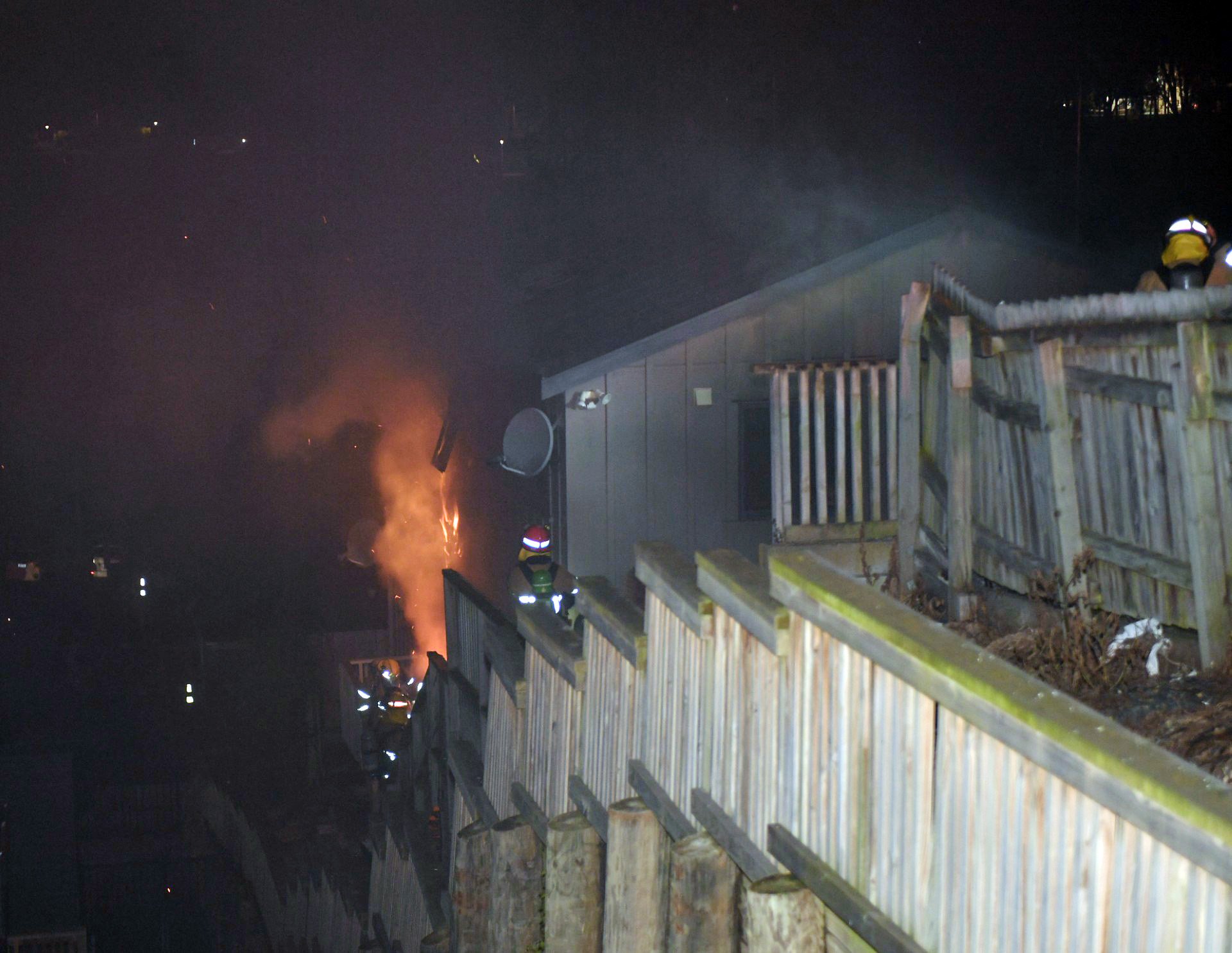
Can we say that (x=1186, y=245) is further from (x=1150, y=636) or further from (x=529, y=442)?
(x=529, y=442)

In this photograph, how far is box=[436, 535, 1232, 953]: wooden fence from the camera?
7.54ft

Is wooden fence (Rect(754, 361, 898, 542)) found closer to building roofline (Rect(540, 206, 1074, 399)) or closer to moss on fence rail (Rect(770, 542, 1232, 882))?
building roofline (Rect(540, 206, 1074, 399))

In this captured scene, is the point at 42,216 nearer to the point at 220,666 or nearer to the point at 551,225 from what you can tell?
the point at 220,666

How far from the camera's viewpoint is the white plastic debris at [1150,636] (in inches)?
186

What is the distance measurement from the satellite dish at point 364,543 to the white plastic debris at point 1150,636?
20490 millimetres

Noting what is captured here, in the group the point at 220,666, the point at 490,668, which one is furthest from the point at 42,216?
the point at 490,668

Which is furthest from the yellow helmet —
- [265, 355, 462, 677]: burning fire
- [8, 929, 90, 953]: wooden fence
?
[8, 929, 90, 953]: wooden fence

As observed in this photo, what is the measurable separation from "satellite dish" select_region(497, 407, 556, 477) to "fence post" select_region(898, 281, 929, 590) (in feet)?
13.4

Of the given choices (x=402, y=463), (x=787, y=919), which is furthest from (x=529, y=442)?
(x=402, y=463)

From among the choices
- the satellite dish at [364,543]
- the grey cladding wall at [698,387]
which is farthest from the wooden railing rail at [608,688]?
the satellite dish at [364,543]

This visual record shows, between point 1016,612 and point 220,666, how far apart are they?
19.5m

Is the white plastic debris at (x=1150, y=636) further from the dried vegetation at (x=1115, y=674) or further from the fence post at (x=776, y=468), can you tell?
the fence post at (x=776, y=468)

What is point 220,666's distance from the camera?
22781 millimetres

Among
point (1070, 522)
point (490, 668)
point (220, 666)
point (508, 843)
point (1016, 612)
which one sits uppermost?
point (1070, 522)
